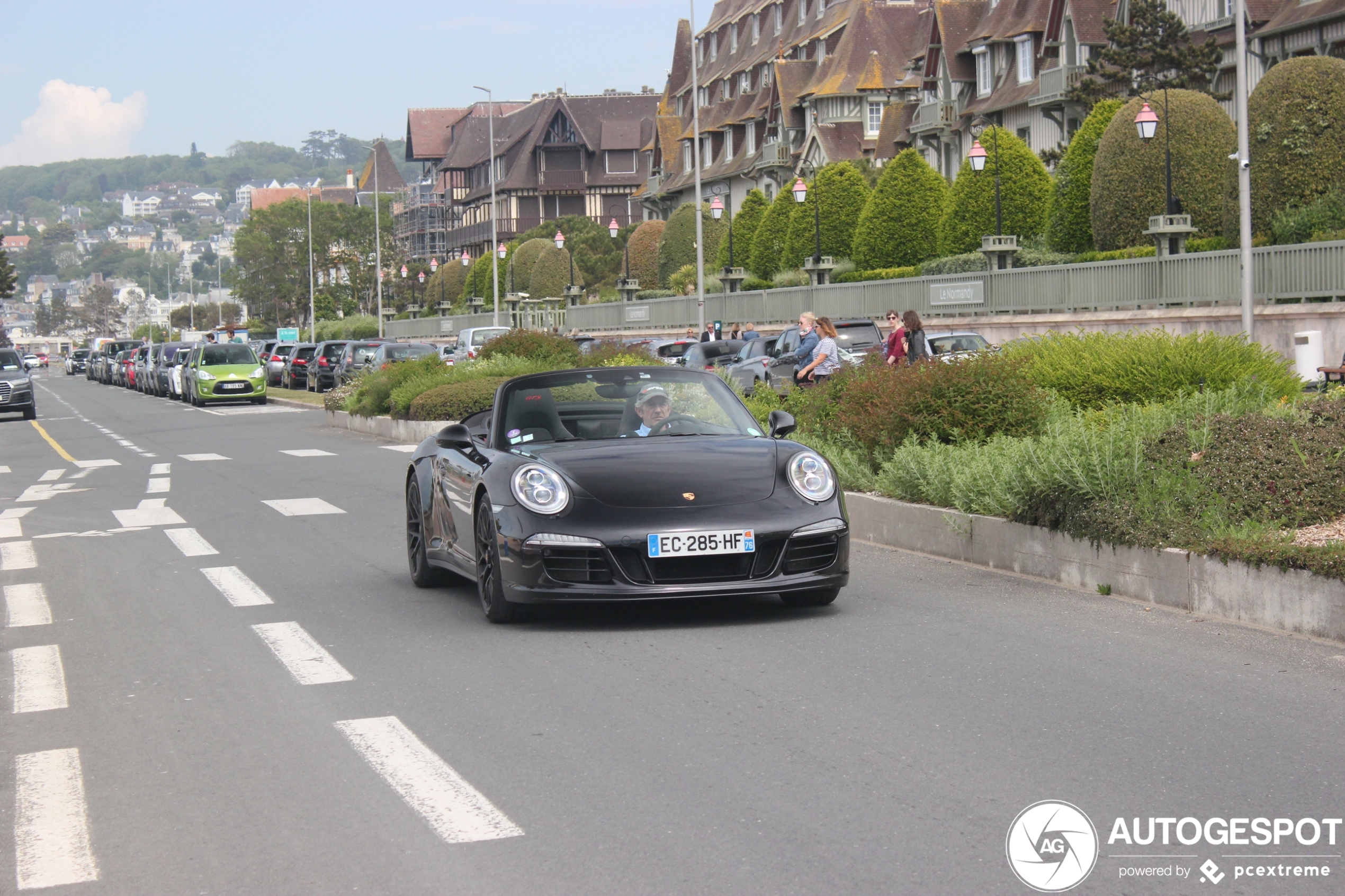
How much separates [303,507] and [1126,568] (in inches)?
365

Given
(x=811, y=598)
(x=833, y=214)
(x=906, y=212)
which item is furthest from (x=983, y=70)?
(x=811, y=598)

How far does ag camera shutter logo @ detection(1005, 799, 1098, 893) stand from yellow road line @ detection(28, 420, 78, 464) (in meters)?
22.0

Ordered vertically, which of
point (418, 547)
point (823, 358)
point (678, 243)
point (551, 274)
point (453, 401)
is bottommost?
point (418, 547)

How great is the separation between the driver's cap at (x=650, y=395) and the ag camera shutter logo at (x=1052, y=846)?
482cm

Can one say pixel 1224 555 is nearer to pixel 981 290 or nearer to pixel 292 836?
pixel 292 836

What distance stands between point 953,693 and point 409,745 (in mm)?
2288

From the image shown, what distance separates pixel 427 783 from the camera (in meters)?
5.61

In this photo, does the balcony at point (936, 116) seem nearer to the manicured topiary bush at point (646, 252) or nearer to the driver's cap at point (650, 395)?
the manicured topiary bush at point (646, 252)

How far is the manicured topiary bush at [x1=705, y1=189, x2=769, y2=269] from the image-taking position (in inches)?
2667

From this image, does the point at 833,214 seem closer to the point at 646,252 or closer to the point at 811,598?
the point at 646,252

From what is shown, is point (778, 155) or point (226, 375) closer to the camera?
point (226, 375)

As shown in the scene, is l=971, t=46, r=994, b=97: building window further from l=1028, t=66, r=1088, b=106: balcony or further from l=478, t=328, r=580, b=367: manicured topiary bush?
l=478, t=328, r=580, b=367: manicured topiary bush

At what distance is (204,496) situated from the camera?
17781 millimetres

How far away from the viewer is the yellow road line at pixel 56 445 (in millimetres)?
25734
